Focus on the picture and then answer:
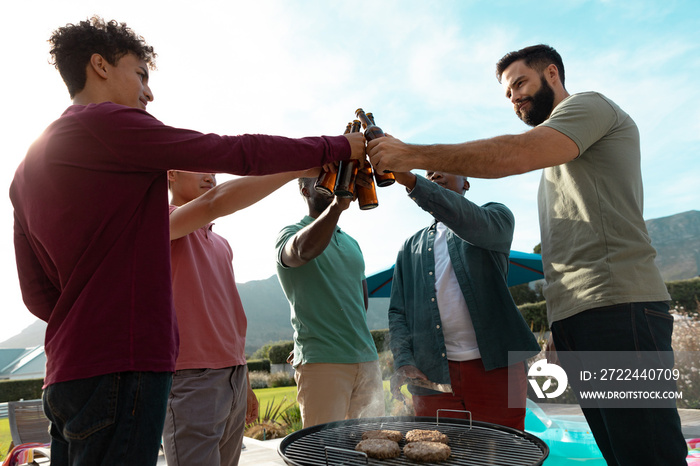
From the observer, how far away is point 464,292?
2.55 m

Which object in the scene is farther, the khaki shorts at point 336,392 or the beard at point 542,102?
the khaki shorts at point 336,392

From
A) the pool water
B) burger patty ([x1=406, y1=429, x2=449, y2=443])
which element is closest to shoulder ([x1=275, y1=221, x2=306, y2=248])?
burger patty ([x1=406, y1=429, x2=449, y2=443])

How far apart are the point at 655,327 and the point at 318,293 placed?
169 centimetres

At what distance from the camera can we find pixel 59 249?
1181 millimetres

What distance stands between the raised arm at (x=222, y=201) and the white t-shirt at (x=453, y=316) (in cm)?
113

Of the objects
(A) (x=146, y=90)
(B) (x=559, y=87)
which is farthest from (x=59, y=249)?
(B) (x=559, y=87)

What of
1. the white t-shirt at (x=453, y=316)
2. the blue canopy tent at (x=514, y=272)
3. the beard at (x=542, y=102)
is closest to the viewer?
the beard at (x=542, y=102)

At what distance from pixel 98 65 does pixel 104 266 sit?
77 centimetres

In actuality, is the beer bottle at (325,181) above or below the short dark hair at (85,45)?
below

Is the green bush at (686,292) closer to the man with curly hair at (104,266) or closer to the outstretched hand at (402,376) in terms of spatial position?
the outstretched hand at (402,376)

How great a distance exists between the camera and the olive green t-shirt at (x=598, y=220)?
182cm

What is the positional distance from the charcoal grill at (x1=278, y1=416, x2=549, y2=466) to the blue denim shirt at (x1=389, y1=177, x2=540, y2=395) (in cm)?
40

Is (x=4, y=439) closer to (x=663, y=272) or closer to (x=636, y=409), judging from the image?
(x=636, y=409)

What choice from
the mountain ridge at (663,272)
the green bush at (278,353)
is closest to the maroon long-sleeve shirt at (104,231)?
the green bush at (278,353)
